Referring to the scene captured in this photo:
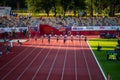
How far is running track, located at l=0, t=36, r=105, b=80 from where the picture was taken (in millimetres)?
24188

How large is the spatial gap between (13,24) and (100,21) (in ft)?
48.9

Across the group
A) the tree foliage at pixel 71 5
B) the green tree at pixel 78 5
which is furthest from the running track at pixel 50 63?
the green tree at pixel 78 5

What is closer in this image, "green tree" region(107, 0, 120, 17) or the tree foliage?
the tree foliage

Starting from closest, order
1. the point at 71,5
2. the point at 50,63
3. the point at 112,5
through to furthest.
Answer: the point at 50,63 < the point at 71,5 < the point at 112,5

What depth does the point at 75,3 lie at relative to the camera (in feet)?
222

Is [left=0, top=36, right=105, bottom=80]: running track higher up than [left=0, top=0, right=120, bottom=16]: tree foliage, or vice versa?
[left=0, top=0, right=120, bottom=16]: tree foliage

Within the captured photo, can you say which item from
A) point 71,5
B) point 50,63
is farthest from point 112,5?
point 50,63

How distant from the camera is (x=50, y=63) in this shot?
2933cm

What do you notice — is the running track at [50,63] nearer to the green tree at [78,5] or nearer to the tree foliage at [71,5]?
the tree foliage at [71,5]

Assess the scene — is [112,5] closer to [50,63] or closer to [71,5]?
[71,5]

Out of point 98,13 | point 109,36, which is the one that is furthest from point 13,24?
point 98,13

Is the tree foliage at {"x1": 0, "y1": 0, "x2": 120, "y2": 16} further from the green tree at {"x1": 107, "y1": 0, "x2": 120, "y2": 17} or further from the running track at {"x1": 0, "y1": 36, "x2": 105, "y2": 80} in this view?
the running track at {"x1": 0, "y1": 36, "x2": 105, "y2": 80}

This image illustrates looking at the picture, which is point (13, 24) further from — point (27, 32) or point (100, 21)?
point (100, 21)

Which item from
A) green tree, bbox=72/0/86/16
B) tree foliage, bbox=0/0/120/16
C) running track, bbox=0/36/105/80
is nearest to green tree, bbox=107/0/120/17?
tree foliage, bbox=0/0/120/16
